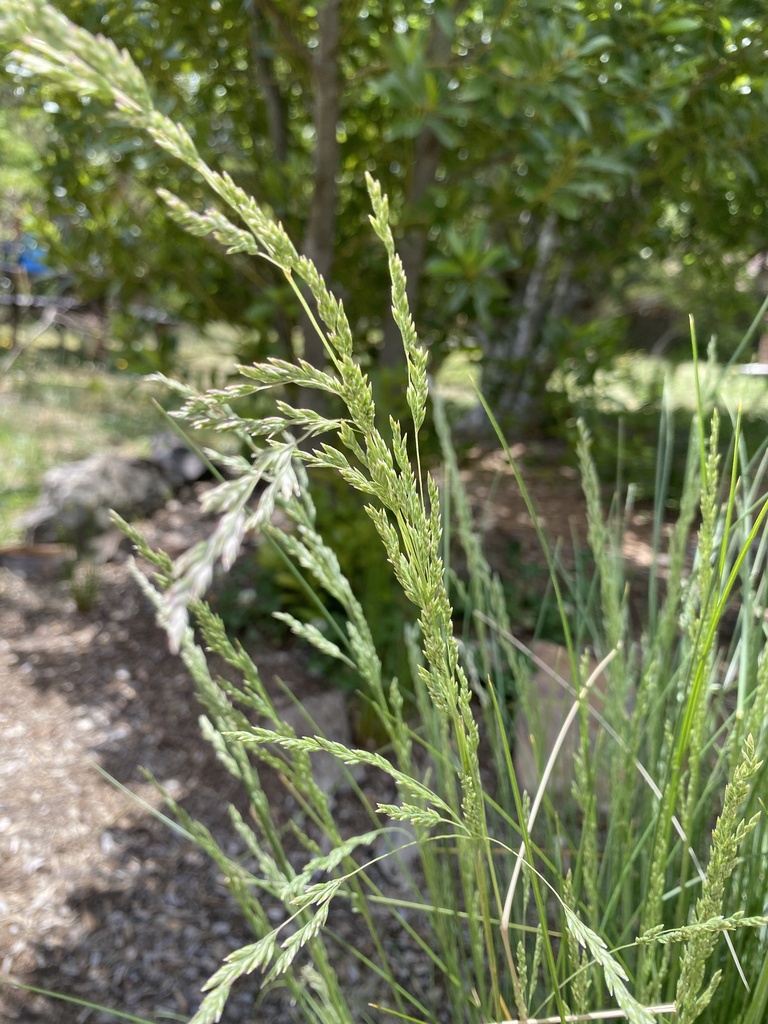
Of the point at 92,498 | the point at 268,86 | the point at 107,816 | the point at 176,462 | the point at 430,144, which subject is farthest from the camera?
the point at 176,462

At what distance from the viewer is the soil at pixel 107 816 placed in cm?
146

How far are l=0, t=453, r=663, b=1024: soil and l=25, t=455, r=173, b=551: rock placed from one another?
12.5 inches

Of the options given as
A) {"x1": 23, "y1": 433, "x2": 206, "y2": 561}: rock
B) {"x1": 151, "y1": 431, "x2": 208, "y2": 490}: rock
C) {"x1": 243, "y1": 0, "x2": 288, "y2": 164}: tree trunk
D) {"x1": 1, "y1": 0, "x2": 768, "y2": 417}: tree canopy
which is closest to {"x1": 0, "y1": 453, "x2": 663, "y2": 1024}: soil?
{"x1": 23, "y1": 433, "x2": 206, "y2": 561}: rock

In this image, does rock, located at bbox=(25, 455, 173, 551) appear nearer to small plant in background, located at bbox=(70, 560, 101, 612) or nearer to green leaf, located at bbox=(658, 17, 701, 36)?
small plant in background, located at bbox=(70, 560, 101, 612)

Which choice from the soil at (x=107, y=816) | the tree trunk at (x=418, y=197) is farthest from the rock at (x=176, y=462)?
the tree trunk at (x=418, y=197)

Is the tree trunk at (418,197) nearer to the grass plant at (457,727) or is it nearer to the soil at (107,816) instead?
the soil at (107,816)

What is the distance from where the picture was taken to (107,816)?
1.88 metres

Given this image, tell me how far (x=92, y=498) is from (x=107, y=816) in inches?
71.2

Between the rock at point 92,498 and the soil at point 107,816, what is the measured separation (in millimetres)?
316

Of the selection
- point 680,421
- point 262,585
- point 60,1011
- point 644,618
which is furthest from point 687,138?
point 680,421

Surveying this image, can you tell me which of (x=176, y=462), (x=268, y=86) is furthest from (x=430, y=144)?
(x=176, y=462)

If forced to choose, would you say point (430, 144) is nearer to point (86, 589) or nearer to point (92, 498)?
point (86, 589)

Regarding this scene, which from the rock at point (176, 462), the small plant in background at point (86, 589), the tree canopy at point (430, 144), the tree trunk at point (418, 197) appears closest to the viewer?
the tree canopy at point (430, 144)

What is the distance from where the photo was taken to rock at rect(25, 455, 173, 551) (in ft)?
10.5
